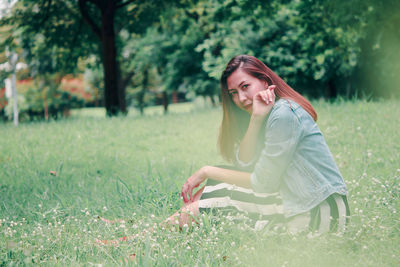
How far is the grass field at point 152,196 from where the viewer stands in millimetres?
2441

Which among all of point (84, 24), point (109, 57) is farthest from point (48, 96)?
point (109, 57)

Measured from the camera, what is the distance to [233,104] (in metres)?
3.03

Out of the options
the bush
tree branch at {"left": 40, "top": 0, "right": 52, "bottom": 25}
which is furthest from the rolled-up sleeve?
the bush

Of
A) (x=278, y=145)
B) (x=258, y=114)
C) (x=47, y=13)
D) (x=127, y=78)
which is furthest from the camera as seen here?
(x=127, y=78)

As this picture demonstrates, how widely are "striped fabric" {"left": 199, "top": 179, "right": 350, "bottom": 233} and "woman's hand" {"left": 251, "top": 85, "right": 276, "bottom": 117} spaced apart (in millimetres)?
661

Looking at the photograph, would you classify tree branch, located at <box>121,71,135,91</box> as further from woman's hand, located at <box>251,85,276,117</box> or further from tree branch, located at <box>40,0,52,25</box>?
woman's hand, located at <box>251,85,276,117</box>

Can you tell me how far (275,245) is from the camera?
97.3 inches

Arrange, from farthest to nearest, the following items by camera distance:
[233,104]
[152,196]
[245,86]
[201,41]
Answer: [201,41] → [152,196] → [233,104] → [245,86]

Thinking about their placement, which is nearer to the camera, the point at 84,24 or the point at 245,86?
the point at 245,86

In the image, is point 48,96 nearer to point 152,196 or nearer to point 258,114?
point 152,196

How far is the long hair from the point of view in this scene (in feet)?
8.79

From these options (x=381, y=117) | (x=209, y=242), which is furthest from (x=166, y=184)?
(x=381, y=117)

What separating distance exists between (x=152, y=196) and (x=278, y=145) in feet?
6.03

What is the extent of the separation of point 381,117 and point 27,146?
22.2 feet
